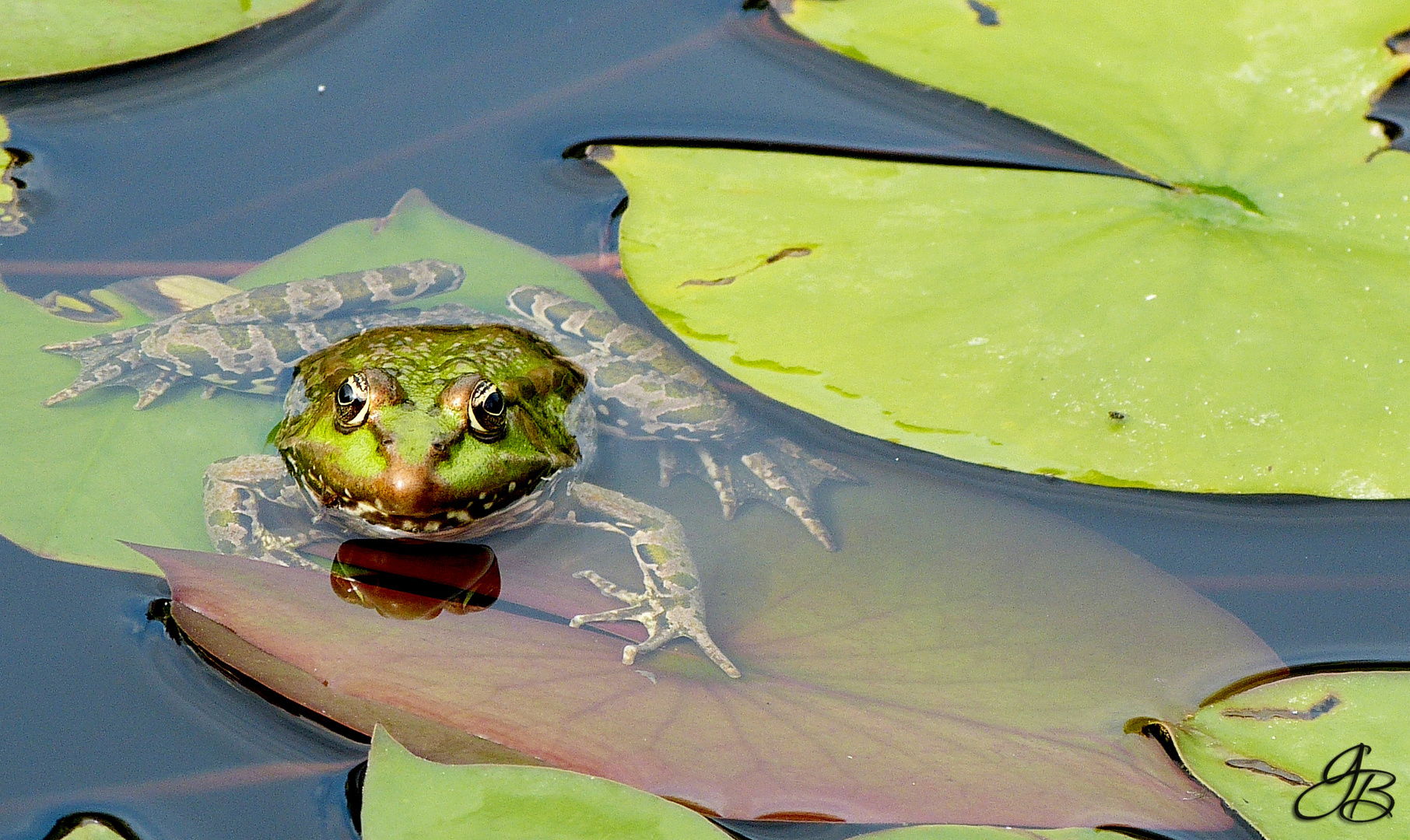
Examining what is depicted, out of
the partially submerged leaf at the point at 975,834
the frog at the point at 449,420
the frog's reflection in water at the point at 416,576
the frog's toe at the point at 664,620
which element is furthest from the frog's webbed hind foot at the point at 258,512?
the partially submerged leaf at the point at 975,834

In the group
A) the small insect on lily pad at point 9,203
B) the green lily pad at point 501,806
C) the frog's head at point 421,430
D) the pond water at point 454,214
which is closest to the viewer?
the green lily pad at point 501,806

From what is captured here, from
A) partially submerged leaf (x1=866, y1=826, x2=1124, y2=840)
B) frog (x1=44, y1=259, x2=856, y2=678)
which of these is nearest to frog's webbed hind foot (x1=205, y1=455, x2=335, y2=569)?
frog (x1=44, y1=259, x2=856, y2=678)

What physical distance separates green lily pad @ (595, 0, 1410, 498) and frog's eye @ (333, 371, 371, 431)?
0.97 meters

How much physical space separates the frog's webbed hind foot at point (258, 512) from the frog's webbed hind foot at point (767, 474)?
122 centimetres

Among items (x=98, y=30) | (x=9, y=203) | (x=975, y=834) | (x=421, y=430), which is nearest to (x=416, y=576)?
(x=421, y=430)

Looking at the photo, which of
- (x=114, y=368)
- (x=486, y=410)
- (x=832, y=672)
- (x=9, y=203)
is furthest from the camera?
(x=9, y=203)

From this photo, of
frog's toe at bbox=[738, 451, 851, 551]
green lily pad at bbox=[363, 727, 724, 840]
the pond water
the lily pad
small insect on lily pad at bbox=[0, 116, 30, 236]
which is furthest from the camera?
small insect on lily pad at bbox=[0, 116, 30, 236]

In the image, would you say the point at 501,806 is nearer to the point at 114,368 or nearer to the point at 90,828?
the point at 90,828

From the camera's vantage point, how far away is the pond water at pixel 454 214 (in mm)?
2756

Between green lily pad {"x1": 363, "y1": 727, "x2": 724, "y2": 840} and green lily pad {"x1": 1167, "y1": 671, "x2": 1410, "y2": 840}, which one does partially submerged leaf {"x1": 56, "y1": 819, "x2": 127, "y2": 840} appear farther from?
green lily pad {"x1": 1167, "y1": 671, "x2": 1410, "y2": 840}

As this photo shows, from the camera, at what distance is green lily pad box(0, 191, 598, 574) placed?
10.3 feet

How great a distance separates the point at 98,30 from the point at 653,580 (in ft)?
10.7

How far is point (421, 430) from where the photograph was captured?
3.29 metres

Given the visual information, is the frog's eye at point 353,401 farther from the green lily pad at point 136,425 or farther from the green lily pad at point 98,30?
the green lily pad at point 98,30
